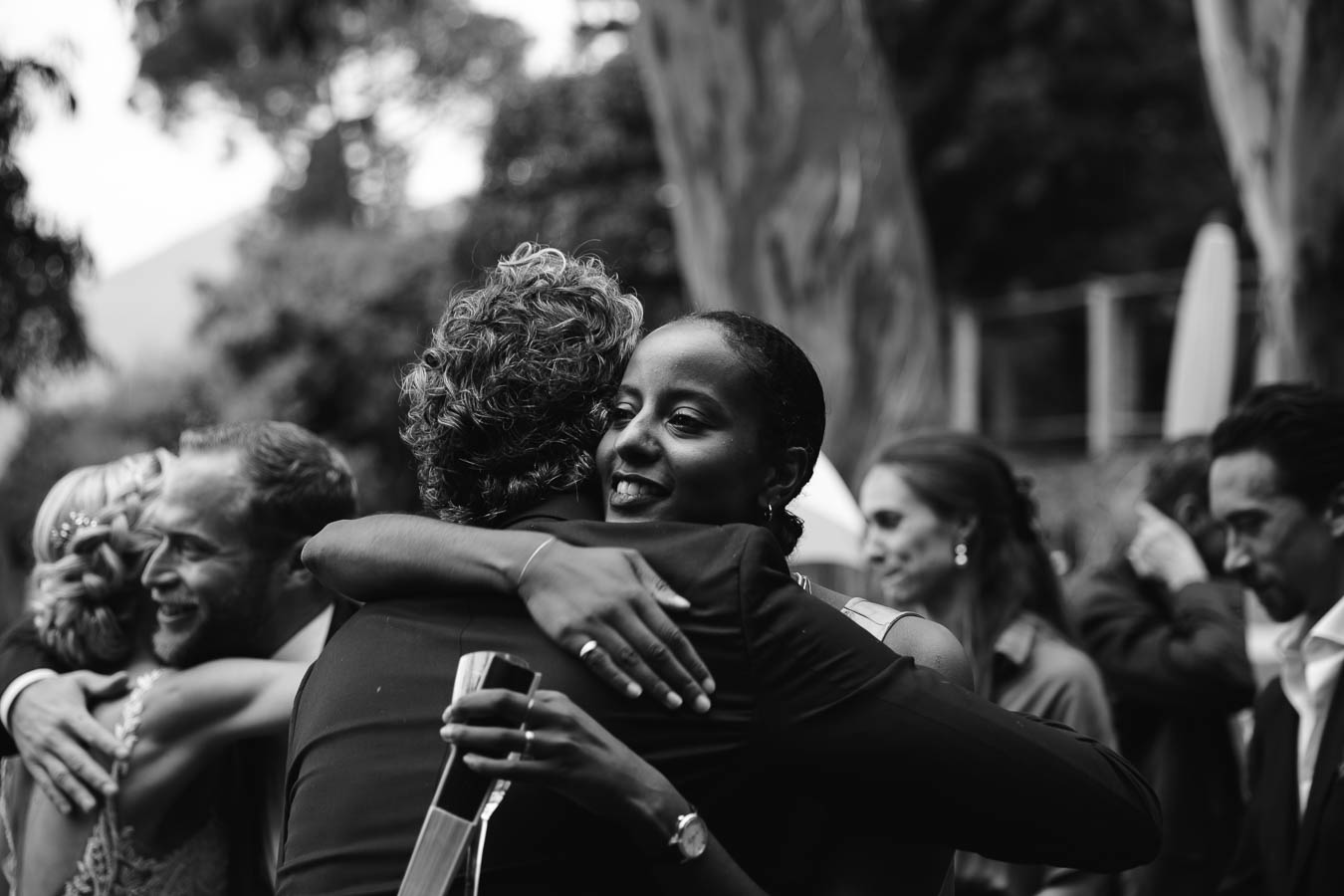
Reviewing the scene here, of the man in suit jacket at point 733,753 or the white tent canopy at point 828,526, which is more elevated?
the man in suit jacket at point 733,753

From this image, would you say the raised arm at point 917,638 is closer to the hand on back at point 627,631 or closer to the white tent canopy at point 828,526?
the hand on back at point 627,631

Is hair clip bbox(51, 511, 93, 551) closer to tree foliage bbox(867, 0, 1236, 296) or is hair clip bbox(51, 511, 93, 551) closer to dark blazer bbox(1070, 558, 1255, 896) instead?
dark blazer bbox(1070, 558, 1255, 896)

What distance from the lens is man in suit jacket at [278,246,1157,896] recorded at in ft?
6.24

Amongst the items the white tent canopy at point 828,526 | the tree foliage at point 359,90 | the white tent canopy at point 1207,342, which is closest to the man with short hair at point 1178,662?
the white tent canopy at point 828,526

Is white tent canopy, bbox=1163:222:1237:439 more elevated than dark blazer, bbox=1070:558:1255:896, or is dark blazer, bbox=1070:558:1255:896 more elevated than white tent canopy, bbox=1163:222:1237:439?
white tent canopy, bbox=1163:222:1237:439

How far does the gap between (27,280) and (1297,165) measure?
238 inches

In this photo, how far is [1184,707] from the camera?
4211mm

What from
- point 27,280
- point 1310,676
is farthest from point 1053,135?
point 1310,676

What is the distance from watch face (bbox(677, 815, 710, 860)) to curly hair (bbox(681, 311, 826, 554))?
1.82 feet

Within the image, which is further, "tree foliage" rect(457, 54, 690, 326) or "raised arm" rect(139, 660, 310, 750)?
"tree foliage" rect(457, 54, 690, 326)

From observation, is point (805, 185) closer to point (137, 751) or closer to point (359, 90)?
point (137, 751)

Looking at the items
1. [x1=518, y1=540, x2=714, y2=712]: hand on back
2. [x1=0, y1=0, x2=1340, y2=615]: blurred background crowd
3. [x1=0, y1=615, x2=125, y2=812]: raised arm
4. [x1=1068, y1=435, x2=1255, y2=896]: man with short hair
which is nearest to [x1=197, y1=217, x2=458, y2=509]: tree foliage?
[x1=0, y1=0, x2=1340, y2=615]: blurred background crowd

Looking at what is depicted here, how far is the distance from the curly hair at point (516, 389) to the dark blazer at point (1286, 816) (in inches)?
73.8

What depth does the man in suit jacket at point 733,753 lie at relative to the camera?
1.90 m
